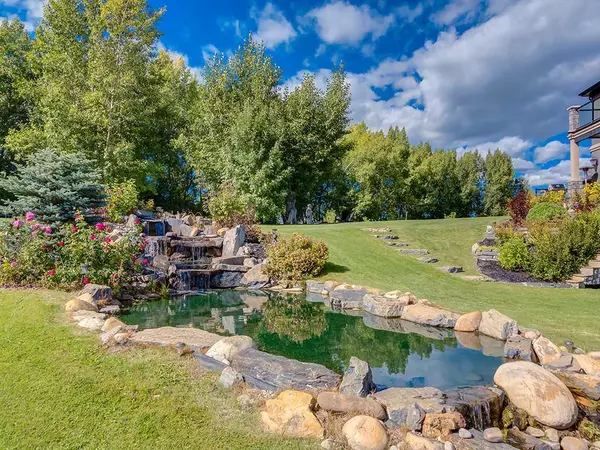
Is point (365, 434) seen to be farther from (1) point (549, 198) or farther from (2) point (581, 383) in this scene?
(1) point (549, 198)

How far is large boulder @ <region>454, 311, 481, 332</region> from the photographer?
6.29 m

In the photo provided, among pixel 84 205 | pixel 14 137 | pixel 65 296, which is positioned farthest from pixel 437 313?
pixel 14 137

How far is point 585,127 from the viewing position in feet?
59.5

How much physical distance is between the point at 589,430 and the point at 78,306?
690 cm

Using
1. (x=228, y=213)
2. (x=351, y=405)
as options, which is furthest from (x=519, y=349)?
(x=228, y=213)

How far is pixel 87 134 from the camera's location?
18.1 meters

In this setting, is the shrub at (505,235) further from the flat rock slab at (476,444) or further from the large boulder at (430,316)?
the flat rock slab at (476,444)

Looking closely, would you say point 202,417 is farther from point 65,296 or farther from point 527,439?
point 65,296

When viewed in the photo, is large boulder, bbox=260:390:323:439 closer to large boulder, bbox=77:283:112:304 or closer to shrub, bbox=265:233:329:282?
large boulder, bbox=77:283:112:304

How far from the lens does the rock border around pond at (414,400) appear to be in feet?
10.7

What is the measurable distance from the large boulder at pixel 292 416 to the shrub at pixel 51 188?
7.71m

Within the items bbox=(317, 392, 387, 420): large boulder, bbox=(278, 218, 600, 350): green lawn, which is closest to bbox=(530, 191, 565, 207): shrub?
bbox=(278, 218, 600, 350): green lawn

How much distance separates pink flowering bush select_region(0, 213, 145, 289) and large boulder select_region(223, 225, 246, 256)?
396cm

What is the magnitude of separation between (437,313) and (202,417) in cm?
472
